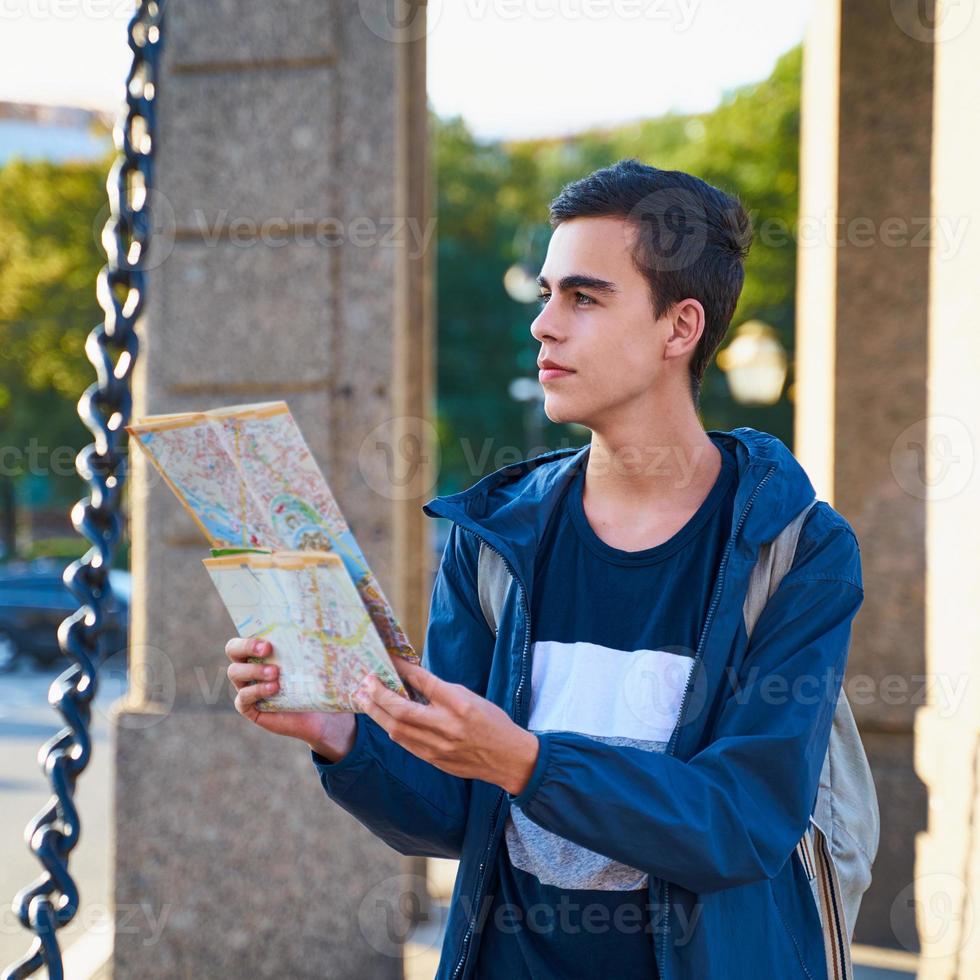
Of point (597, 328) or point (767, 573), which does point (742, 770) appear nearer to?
point (767, 573)

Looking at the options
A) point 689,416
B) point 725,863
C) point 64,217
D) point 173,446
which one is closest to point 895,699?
point 689,416

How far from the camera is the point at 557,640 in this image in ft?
6.79

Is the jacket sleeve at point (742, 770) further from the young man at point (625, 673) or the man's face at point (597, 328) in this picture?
the man's face at point (597, 328)

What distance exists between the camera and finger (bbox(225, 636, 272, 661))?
5.89ft

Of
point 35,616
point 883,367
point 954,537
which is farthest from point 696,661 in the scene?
point 35,616

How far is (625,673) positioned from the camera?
1.99 m

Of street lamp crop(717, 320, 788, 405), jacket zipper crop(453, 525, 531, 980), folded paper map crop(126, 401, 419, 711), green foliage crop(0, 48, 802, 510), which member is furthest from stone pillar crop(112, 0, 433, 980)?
green foliage crop(0, 48, 802, 510)

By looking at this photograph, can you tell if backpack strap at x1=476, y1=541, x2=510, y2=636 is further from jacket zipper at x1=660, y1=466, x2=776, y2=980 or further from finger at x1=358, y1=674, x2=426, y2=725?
finger at x1=358, y1=674, x2=426, y2=725

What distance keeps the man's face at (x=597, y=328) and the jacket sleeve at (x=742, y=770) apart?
427 millimetres

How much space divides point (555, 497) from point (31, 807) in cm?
770

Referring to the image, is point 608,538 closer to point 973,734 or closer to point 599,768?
point 599,768

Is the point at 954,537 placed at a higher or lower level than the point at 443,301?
lower

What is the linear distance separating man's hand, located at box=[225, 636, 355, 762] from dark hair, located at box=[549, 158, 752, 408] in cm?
90

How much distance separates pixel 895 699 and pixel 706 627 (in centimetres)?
343
